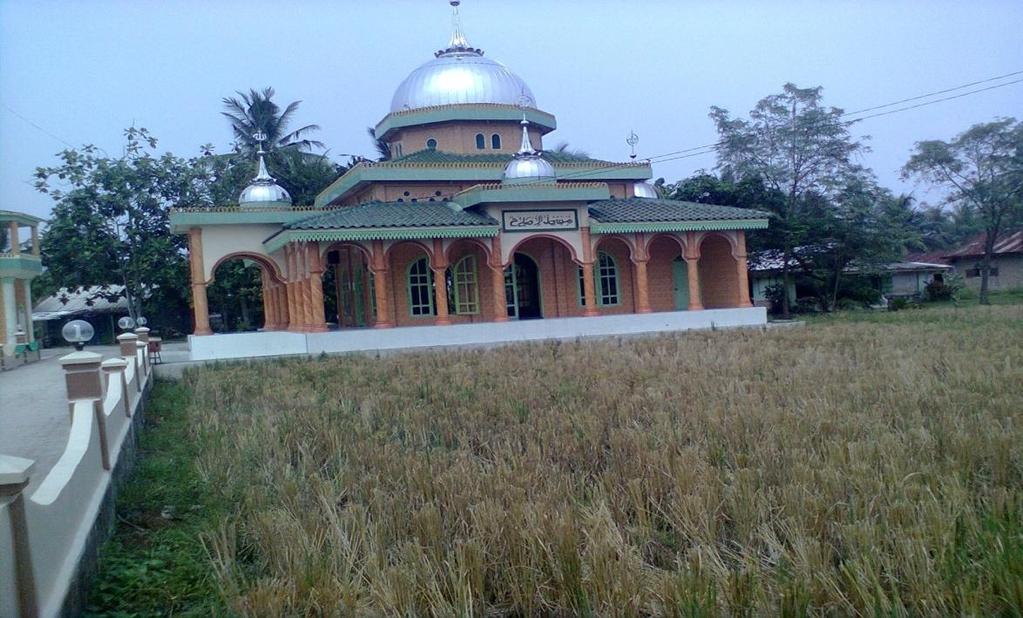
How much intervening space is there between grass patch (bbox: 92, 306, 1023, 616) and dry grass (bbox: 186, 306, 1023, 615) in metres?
0.02

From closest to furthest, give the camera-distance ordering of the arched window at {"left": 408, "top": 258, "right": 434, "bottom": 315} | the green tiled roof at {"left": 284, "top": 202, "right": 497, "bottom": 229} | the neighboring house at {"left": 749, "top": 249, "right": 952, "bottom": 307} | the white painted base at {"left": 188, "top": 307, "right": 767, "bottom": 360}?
the white painted base at {"left": 188, "top": 307, "right": 767, "bottom": 360} → the green tiled roof at {"left": 284, "top": 202, "right": 497, "bottom": 229} → the arched window at {"left": 408, "top": 258, "right": 434, "bottom": 315} → the neighboring house at {"left": 749, "top": 249, "right": 952, "bottom": 307}

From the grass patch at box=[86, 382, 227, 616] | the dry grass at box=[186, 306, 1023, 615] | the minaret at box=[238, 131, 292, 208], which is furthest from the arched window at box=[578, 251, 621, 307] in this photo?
the grass patch at box=[86, 382, 227, 616]

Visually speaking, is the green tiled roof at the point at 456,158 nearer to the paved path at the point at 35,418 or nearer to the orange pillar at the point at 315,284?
the orange pillar at the point at 315,284

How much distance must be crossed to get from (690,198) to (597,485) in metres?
28.2

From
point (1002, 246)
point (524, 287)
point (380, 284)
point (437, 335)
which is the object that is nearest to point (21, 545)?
point (437, 335)

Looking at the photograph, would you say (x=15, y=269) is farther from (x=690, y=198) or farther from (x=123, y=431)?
(x=690, y=198)

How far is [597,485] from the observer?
19.2 feet

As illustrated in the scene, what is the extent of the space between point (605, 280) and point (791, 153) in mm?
10857

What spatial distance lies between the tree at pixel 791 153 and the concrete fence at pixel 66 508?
26531mm

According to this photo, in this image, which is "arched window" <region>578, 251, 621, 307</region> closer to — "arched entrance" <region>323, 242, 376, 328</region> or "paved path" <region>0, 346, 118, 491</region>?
"arched entrance" <region>323, 242, 376, 328</region>

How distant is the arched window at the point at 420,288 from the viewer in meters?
23.8

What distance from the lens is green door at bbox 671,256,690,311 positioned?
1035 inches

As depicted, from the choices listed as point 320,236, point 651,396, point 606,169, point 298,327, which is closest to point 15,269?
point 298,327

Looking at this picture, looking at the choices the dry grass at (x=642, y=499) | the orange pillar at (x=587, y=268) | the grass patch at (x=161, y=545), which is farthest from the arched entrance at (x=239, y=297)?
the dry grass at (x=642, y=499)
